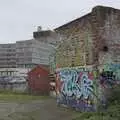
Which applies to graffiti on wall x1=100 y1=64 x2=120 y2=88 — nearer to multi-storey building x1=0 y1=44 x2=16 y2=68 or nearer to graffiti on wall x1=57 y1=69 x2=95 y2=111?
graffiti on wall x1=57 y1=69 x2=95 y2=111

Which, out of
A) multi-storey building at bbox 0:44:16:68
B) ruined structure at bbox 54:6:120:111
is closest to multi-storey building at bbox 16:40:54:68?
multi-storey building at bbox 0:44:16:68

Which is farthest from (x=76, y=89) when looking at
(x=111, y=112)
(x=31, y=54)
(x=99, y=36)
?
(x=31, y=54)

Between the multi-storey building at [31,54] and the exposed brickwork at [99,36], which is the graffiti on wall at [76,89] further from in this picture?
the multi-storey building at [31,54]

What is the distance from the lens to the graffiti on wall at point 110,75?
63.0 ft

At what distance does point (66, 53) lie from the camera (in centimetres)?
2266

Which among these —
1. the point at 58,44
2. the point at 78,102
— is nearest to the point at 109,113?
the point at 78,102

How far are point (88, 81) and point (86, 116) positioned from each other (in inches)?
122

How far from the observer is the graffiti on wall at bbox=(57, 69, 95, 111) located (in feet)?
64.6

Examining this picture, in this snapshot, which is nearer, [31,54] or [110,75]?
[110,75]

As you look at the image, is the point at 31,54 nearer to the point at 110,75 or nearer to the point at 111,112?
the point at 110,75

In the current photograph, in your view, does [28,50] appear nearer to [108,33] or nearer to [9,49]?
[9,49]

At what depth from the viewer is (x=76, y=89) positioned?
2119 cm

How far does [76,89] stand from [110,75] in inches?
105

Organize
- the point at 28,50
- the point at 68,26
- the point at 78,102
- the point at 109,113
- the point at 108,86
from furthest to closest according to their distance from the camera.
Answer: the point at 28,50 < the point at 68,26 < the point at 78,102 < the point at 108,86 < the point at 109,113
